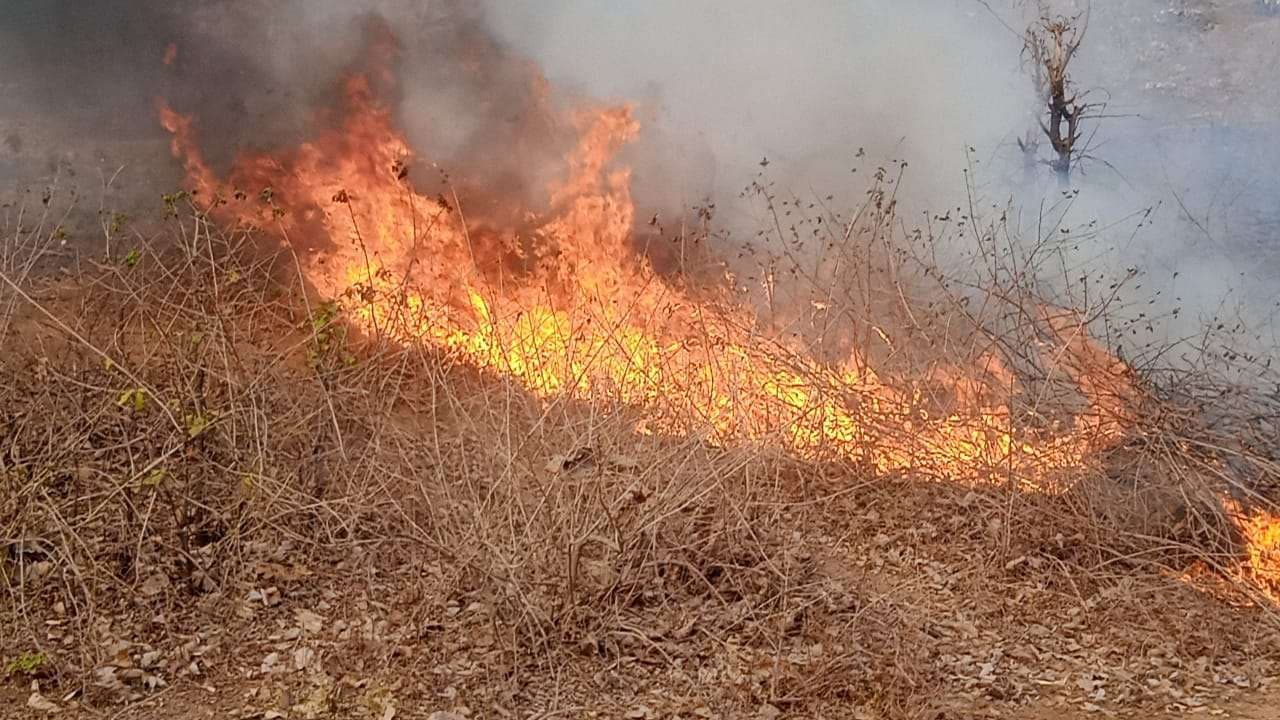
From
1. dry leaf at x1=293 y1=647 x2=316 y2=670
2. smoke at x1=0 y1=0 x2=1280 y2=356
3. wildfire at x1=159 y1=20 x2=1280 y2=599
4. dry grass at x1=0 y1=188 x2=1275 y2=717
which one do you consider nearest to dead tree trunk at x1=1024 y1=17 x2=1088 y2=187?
smoke at x1=0 y1=0 x2=1280 y2=356

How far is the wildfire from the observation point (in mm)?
6008

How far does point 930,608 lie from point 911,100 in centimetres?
627

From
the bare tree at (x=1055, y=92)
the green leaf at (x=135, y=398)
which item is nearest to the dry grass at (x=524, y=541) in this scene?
the green leaf at (x=135, y=398)

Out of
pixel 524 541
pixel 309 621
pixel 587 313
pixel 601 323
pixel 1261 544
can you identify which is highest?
pixel 587 313

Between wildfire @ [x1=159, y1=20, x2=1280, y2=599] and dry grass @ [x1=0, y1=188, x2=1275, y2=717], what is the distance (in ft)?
0.80

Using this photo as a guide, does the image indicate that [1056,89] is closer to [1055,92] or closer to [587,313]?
[1055,92]

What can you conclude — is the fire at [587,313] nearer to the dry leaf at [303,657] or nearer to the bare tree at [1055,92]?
the dry leaf at [303,657]

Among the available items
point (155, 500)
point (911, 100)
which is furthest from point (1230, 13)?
point (155, 500)

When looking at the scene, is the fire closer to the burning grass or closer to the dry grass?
the burning grass

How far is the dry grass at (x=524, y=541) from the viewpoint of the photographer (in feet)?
14.6

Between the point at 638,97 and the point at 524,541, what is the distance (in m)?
6.04

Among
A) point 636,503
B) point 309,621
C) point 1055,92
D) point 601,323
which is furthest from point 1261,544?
point 1055,92

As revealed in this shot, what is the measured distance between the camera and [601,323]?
7230mm

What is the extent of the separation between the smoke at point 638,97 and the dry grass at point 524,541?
4.03 meters
